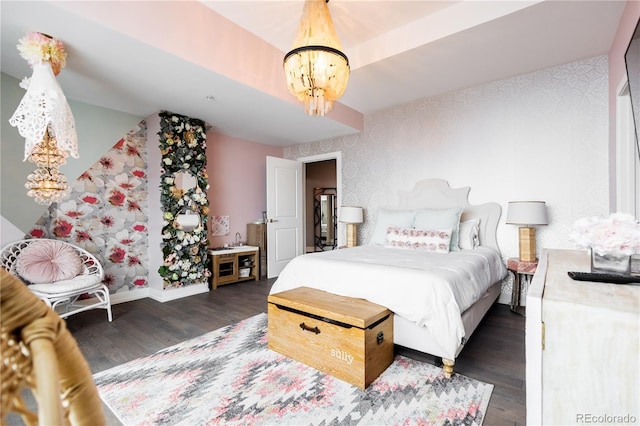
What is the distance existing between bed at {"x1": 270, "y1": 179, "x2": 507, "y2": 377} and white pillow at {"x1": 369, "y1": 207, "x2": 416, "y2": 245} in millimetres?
12

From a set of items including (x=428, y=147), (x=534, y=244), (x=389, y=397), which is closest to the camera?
(x=389, y=397)

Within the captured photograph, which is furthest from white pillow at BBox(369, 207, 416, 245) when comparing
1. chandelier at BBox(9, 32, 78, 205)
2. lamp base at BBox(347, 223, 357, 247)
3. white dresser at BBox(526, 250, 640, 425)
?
chandelier at BBox(9, 32, 78, 205)

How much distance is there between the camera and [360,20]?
272 cm

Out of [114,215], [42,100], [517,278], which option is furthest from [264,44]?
[517,278]

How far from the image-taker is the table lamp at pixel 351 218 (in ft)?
14.3

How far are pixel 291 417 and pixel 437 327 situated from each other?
3.27ft

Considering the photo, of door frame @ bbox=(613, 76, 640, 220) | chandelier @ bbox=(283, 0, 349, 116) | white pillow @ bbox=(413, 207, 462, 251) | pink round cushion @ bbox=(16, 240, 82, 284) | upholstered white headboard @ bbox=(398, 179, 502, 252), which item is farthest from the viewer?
upholstered white headboard @ bbox=(398, 179, 502, 252)

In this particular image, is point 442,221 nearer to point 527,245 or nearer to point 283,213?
point 527,245

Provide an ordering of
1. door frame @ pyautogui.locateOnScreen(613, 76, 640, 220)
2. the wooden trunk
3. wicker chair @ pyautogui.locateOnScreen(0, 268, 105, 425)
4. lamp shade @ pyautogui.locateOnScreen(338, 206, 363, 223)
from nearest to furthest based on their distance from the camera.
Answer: wicker chair @ pyautogui.locateOnScreen(0, 268, 105, 425), the wooden trunk, door frame @ pyautogui.locateOnScreen(613, 76, 640, 220), lamp shade @ pyautogui.locateOnScreen(338, 206, 363, 223)

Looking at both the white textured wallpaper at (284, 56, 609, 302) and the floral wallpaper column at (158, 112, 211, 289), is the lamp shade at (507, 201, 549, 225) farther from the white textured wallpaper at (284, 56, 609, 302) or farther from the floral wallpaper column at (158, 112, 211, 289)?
the floral wallpaper column at (158, 112, 211, 289)

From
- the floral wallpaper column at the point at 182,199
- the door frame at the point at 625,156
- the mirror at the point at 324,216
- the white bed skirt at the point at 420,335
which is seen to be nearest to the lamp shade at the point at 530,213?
the door frame at the point at 625,156

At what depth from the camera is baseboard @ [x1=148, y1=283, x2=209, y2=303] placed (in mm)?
3634

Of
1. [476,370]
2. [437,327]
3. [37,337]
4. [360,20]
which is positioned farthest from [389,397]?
[360,20]

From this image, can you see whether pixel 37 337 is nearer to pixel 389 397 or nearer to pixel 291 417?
pixel 291 417
